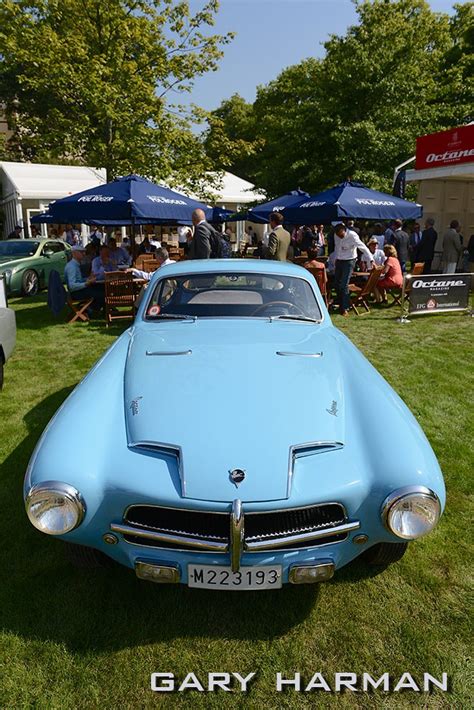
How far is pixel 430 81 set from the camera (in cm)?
2203

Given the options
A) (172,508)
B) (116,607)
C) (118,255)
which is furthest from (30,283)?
(172,508)

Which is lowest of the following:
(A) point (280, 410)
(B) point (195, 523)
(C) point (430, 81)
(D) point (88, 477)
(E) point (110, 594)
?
(E) point (110, 594)

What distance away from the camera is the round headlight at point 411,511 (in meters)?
2.19

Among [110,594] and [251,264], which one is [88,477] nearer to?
[110,594]

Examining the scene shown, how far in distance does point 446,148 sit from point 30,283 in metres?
13.0

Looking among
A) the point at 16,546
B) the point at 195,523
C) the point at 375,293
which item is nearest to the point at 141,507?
the point at 195,523

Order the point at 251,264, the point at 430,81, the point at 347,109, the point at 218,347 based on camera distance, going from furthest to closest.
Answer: the point at 430,81, the point at 347,109, the point at 251,264, the point at 218,347

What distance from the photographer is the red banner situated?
14.1 meters

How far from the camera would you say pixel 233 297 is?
13.6ft

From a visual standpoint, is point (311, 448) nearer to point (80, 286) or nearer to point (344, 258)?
point (344, 258)

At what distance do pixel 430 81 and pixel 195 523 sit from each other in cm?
2557

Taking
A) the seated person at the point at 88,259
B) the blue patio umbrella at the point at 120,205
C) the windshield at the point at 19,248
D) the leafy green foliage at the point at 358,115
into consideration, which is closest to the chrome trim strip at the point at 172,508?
the blue patio umbrella at the point at 120,205

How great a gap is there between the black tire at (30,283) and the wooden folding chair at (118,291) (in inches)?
166

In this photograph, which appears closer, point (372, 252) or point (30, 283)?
point (30, 283)
